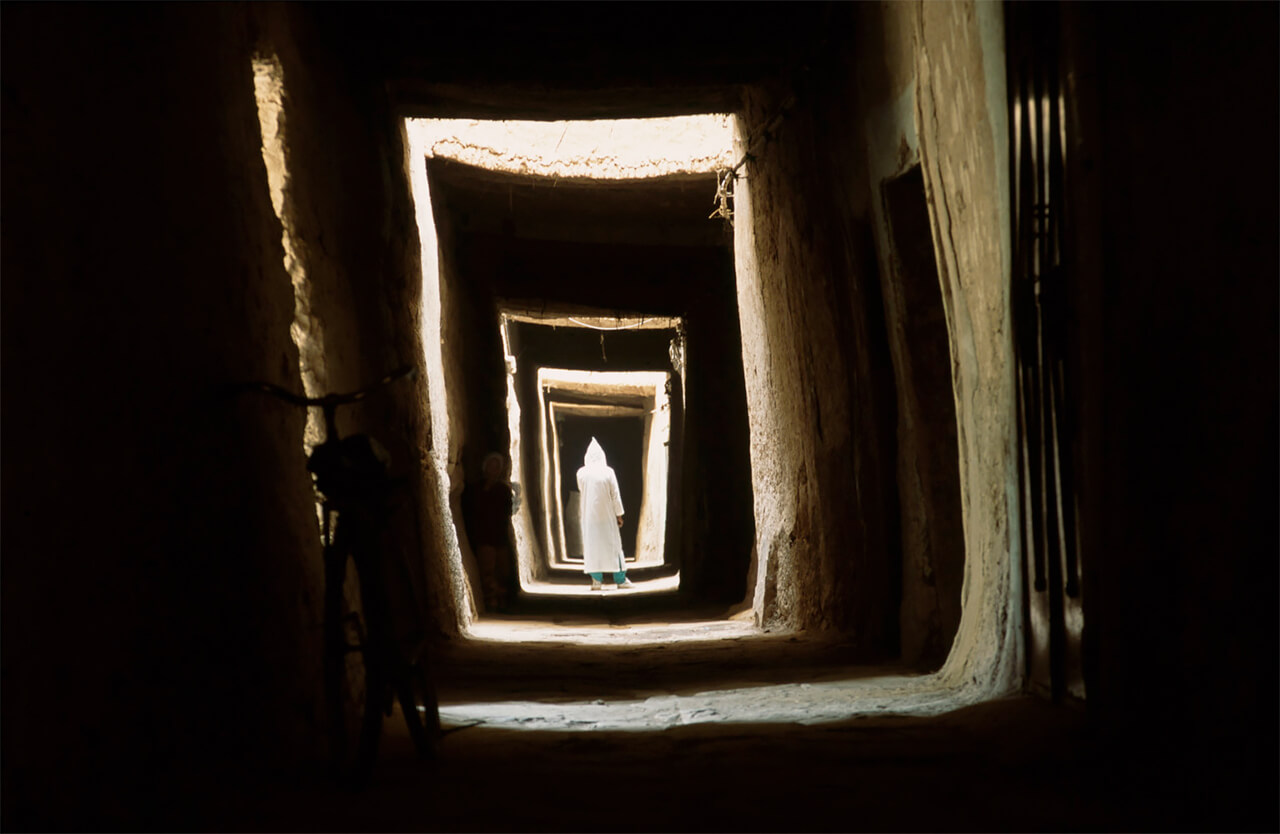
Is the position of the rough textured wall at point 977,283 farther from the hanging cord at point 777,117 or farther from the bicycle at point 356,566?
the bicycle at point 356,566

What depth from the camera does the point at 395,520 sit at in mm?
6559

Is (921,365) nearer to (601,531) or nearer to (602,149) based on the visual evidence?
(602,149)

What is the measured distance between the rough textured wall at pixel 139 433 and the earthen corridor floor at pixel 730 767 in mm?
322

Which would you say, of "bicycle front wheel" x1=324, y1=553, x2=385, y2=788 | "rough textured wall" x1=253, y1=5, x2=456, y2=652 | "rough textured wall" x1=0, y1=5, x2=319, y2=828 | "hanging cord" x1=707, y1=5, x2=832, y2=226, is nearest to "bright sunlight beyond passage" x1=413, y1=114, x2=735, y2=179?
"hanging cord" x1=707, y1=5, x2=832, y2=226

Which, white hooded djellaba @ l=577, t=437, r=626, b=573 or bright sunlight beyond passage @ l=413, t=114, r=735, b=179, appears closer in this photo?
bright sunlight beyond passage @ l=413, t=114, r=735, b=179

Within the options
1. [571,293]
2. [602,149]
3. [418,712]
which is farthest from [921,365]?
[571,293]

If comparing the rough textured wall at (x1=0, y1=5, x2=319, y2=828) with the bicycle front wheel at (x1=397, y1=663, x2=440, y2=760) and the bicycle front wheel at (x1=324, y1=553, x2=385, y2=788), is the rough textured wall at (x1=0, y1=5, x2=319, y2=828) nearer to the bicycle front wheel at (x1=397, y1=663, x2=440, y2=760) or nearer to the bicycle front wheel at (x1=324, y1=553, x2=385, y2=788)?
the bicycle front wheel at (x1=324, y1=553, x2=385, y2=788)

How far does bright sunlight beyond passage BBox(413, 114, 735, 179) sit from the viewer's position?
9422mm

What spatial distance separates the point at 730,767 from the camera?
10.3 feet

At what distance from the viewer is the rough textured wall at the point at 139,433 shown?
2.04 metres

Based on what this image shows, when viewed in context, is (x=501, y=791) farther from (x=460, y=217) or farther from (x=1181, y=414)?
(x=460, y=217)

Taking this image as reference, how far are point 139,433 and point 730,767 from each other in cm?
169

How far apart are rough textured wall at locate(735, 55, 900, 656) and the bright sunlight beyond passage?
162cm

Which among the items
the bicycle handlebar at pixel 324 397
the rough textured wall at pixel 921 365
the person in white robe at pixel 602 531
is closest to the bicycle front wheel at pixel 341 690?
the bicycle handlebar at pixel 324 397
